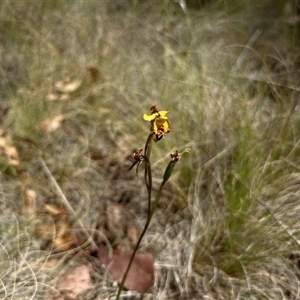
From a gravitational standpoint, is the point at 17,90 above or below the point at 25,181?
above

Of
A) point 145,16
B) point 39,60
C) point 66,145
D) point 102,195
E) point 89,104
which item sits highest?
point 145,16

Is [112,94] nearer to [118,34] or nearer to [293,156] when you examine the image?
[118,34]

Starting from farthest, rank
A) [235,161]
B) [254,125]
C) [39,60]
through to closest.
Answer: [39,60] < [254,125] < [235,161]

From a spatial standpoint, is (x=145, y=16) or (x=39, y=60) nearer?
(x=39, y=60)

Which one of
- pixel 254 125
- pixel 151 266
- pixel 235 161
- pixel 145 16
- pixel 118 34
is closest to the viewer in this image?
pixel 151 266

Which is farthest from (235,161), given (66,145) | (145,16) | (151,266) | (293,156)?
(145,16)

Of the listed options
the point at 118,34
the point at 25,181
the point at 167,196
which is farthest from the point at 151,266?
the point at 118,34

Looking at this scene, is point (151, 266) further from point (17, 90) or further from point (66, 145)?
point (17, 90)
